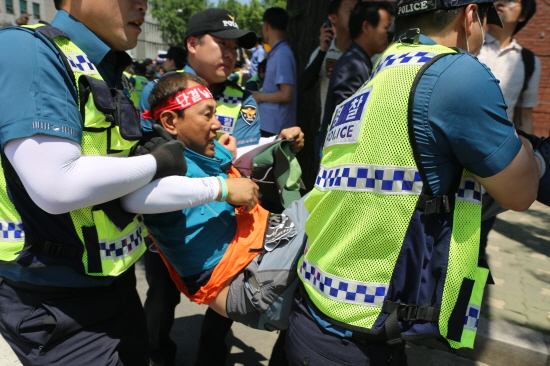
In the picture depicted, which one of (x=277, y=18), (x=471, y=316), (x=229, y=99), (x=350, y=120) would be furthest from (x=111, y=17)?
(x=277, y=18)

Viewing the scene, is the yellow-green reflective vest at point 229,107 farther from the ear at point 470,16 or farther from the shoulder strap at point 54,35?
the ear at point 470,16

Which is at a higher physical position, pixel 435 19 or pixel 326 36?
pixel 435 19

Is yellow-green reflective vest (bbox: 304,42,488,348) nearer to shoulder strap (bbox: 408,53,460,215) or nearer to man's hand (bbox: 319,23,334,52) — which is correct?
shoulder strap (bbox: 408,53,460,215)

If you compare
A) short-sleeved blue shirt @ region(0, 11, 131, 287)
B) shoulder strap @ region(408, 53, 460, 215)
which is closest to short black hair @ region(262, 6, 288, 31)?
short-sleeved blue shirt @ region(0, 11, 131, 287)

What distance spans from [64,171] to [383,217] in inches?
37.5

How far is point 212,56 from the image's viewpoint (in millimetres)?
2826

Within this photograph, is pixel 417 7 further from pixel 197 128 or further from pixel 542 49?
pixel 542 49

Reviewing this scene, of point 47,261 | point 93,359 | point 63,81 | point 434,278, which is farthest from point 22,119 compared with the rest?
point 434,278

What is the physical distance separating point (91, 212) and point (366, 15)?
289 cm

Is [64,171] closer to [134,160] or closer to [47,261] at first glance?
[134,160]

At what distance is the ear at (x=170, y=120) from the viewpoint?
2.14 metres

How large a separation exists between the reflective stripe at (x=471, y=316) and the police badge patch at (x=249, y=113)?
74.6 inches

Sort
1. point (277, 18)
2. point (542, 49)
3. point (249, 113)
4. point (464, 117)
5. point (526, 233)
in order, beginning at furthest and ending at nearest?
point (542, 49) → point (526, 233) → point (277, 18) → point (249, 113) → point (464, 117)

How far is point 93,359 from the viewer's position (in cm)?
154
